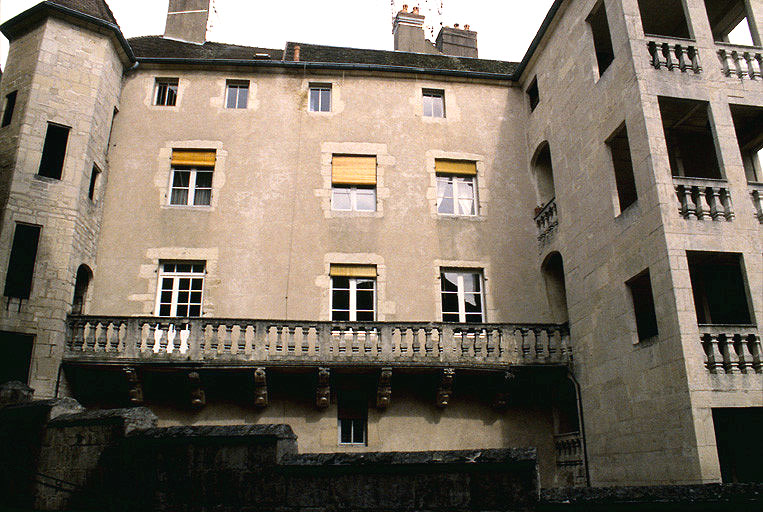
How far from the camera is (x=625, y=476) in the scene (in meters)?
11.8

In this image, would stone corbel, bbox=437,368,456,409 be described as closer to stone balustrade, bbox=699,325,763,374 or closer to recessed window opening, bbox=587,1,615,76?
stone balustrade, bbox=699,325,763,374

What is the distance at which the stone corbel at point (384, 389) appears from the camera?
45.9ft

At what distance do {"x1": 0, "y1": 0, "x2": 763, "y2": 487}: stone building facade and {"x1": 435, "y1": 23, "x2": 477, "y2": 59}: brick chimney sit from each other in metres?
4.54

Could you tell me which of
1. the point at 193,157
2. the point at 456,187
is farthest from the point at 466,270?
the point at 193,157

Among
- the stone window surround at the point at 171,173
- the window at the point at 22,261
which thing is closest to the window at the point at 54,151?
the window at the point at 22,261

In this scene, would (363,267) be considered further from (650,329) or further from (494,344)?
(650,329)

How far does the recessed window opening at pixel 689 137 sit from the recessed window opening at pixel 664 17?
2.19 metres

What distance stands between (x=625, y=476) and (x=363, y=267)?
7653 mm

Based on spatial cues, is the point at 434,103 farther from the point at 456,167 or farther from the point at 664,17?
the point at 664,17

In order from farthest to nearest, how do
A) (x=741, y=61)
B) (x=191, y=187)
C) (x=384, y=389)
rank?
1. (x=191, y=187)
2. (x=384, y=389)
3. (x=741, y=61)

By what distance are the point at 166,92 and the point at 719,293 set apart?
15.1 m

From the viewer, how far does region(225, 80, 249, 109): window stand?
17.9m

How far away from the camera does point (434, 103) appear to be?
1855cm

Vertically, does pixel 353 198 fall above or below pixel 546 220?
above
